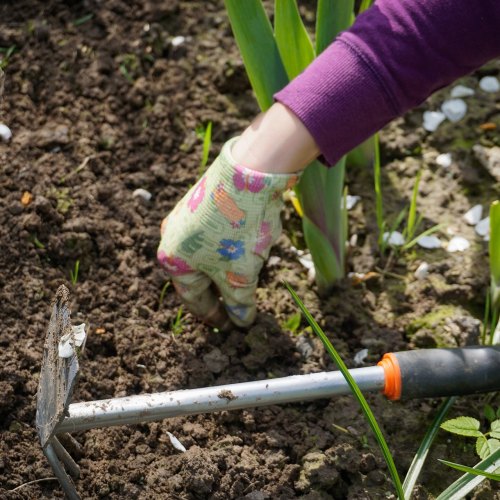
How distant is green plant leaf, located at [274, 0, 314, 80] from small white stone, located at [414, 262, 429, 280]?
0.53 m

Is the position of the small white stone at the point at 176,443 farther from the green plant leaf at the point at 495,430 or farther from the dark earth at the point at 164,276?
the green plant leaf at the point at 495,430

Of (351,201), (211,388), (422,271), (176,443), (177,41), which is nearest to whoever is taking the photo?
(211,388)

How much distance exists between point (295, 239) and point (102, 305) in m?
0.48

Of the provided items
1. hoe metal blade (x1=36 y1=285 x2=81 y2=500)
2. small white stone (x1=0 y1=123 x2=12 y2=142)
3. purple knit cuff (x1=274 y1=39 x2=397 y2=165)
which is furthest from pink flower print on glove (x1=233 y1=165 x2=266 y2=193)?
small white stone (x1=0 y1=123 x2=12 y2=142)

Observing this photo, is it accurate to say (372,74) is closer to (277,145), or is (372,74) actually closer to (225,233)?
(277,145)

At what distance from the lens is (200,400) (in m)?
1.28

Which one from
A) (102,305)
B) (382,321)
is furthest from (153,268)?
(382,321)

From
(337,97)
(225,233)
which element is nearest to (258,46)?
(337,97)

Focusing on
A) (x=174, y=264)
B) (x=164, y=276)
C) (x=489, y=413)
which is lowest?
(x=489, y=413)

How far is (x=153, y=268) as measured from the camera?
1694mm

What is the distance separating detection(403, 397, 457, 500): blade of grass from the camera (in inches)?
52.5

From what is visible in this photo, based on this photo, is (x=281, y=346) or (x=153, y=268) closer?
(x=281, y=346)

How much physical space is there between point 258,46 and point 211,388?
0.66 metres

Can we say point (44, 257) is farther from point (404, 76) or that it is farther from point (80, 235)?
point (404, 76)
